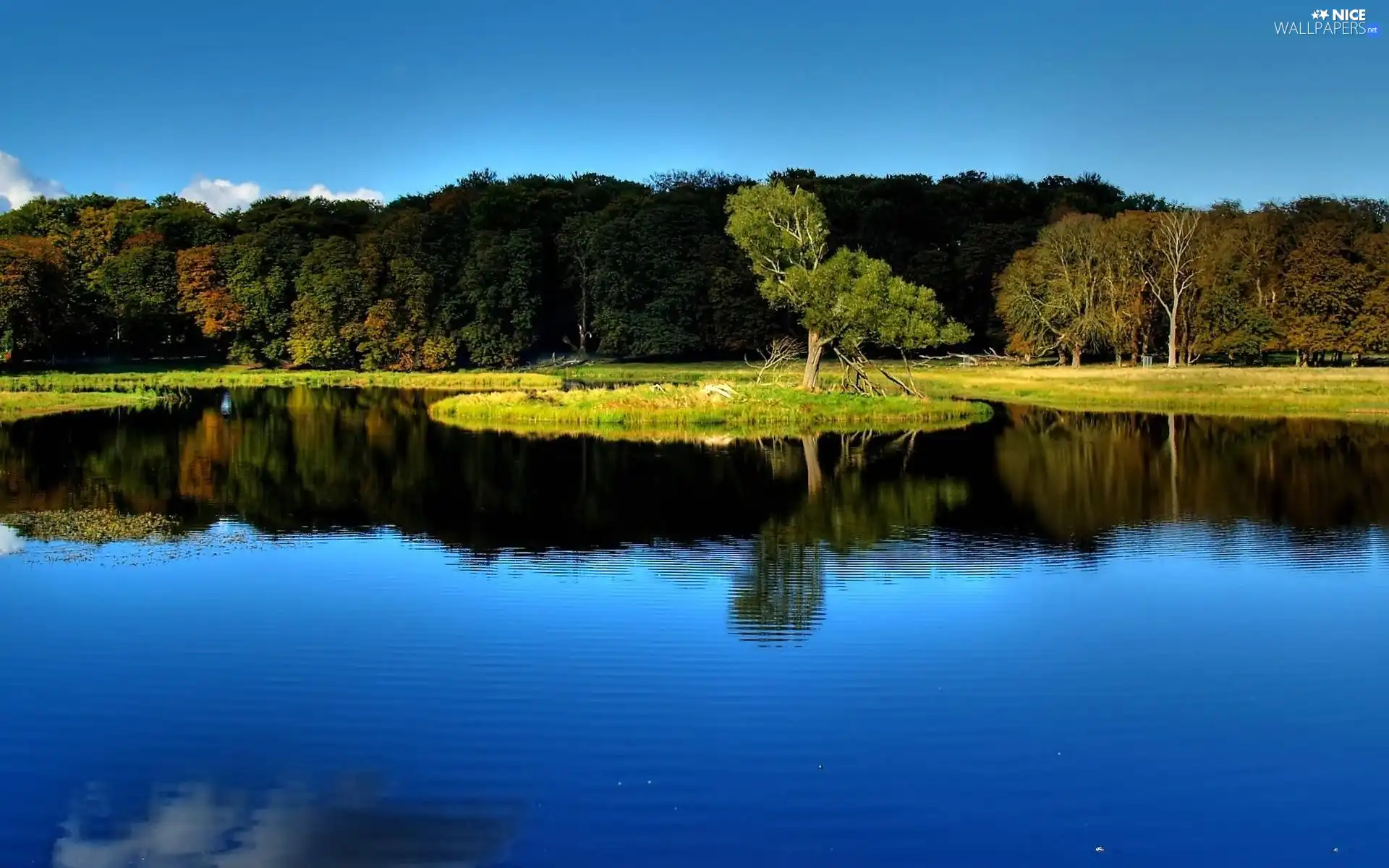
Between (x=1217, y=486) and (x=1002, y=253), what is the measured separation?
58683mm

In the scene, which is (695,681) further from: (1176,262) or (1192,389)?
(1176,262)

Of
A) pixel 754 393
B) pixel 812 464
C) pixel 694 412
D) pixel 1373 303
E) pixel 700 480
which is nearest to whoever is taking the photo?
pixel 700 480

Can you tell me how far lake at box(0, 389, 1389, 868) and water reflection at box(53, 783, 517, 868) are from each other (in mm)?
34

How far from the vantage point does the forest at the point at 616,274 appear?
234 ft

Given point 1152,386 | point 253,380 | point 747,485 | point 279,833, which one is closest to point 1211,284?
point 1152,386

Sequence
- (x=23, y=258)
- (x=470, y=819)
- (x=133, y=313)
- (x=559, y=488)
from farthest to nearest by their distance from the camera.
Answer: (x=133, y=313) < (x=23, y=258) < (x=559, y=488) < (x=470, y=819)

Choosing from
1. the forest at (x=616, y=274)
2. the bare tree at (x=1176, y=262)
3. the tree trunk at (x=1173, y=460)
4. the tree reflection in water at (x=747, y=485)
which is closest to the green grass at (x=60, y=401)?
the tree reflection in water at (x=747, y=485)

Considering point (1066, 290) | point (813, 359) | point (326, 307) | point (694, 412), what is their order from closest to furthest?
point (694, 412) < point (813, 359) < point (1066, 290) < point (326, 307)

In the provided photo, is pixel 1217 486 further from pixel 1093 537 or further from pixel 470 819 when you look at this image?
pixel 470 819

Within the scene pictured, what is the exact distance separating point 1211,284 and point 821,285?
1254 inches

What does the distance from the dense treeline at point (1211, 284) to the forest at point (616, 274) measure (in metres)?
0.17

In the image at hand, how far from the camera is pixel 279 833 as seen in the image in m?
10.0

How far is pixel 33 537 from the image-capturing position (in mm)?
22422

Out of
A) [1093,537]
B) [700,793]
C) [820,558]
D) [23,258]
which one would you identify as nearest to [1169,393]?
[1093,537]
